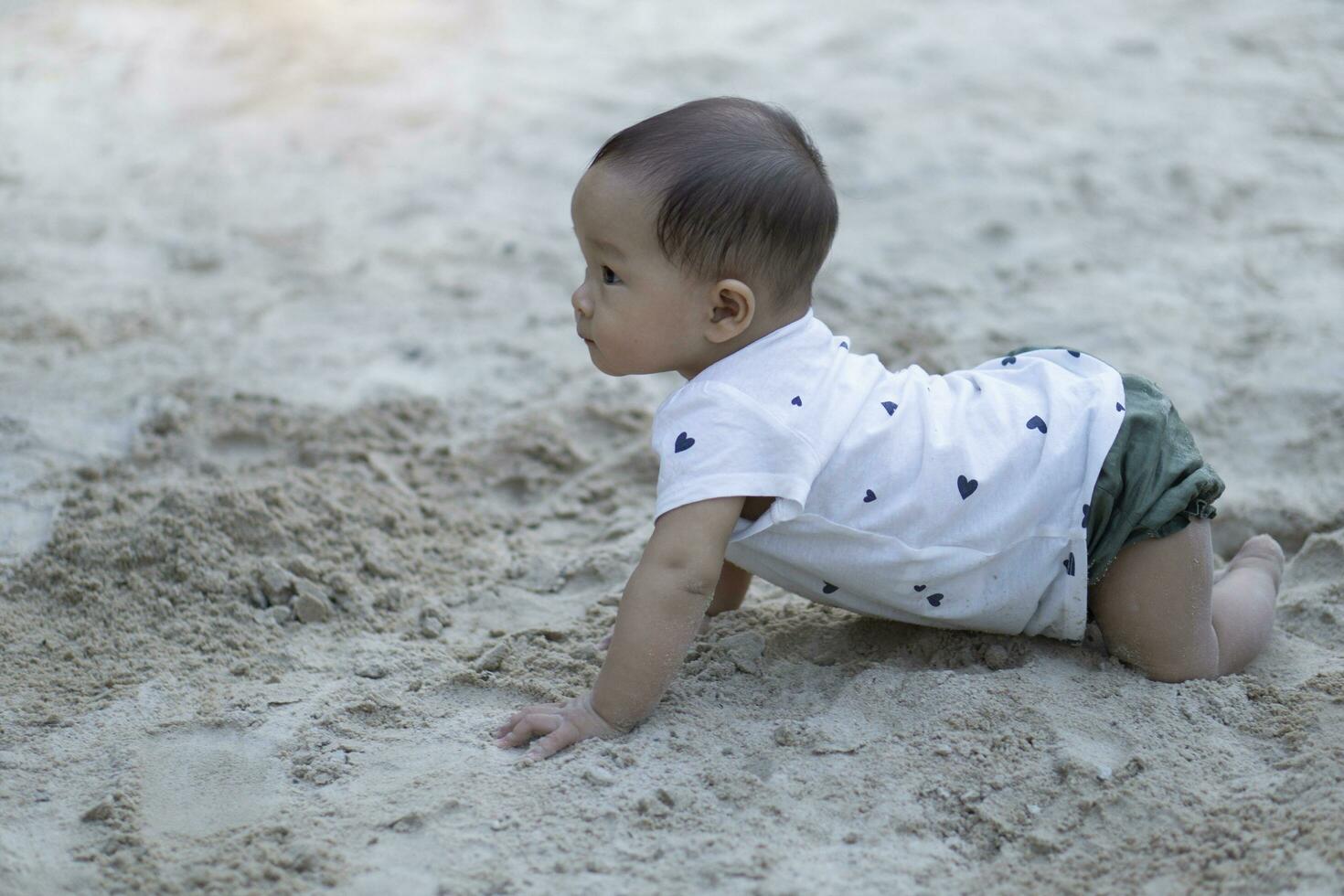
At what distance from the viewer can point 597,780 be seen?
1.90m

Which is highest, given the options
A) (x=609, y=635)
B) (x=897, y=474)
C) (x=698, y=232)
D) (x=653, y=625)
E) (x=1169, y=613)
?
(x=698, y=232)

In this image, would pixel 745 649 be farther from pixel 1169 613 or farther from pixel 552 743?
pixel 1169 613

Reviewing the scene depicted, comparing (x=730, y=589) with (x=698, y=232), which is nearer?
(x=698, y=232)

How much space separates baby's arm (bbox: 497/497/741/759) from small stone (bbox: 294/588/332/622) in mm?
569

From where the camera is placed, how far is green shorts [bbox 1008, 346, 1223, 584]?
2070 millimetres

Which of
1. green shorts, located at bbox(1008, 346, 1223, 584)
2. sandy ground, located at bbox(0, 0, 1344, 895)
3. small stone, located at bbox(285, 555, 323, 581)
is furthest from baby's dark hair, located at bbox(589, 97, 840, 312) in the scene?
small stone, located at bbox(285, 555, 323, 581)

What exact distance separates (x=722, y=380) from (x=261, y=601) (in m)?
1.01

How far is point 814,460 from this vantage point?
1984mm

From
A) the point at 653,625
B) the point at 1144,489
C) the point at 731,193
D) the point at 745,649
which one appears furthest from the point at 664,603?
the point at 1144,489

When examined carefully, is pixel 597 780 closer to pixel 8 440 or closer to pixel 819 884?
pixel 819 884

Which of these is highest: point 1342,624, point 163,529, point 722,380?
point 722,380

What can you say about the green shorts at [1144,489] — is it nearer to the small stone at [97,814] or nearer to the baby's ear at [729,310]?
the baby's ear at [729,310]

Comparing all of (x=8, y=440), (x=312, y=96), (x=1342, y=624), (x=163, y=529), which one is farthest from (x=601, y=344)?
(x=312, y=96)

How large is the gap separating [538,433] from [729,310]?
1221 mm
